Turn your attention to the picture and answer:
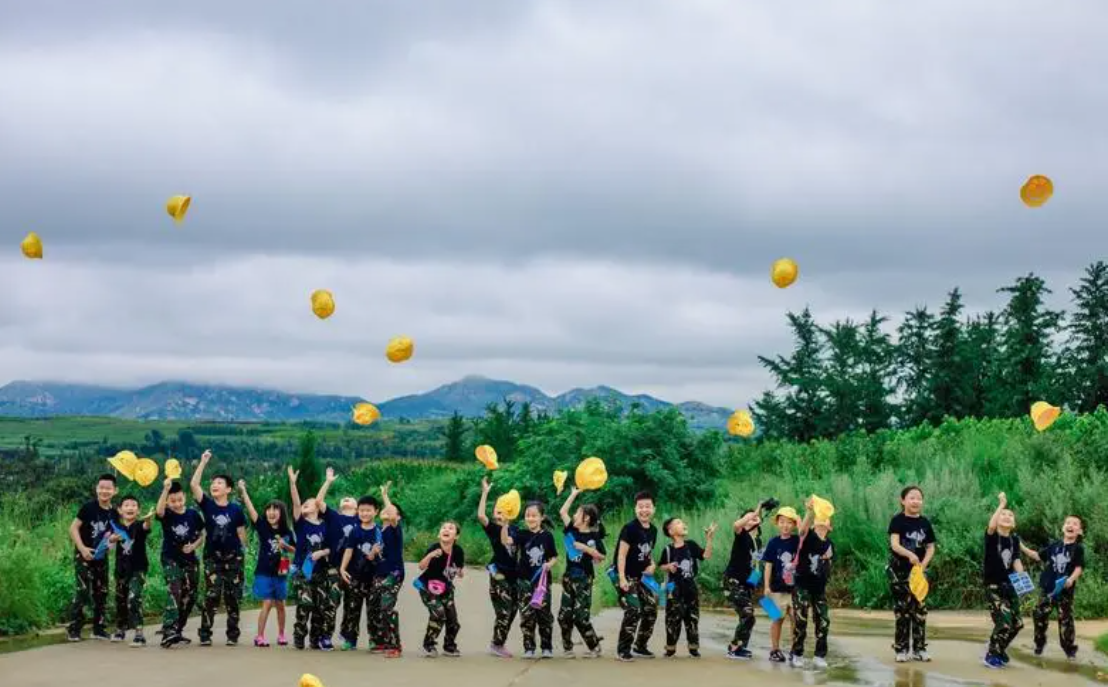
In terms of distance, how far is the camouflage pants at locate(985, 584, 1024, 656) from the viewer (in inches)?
461

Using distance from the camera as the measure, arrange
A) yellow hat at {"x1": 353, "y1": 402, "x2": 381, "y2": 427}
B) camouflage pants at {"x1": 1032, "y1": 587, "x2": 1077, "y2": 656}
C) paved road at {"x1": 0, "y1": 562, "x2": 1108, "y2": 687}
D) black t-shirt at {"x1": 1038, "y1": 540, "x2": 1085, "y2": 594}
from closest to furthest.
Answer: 1. paved road at {"x1": 0, "y1": 562, "x2": 1108, "y2": 687}
2. camouflage pants at {"x1": 1032, "y1": 587, "x2": 1077, "y2": 656}
3. black t-shirt at {"x1": 1038, "y1": 540, "x2": 1085, "y2": 594}
4. yellow hat at {"x1": 353, "y1": 402, "x2": 381, "y2": 427}

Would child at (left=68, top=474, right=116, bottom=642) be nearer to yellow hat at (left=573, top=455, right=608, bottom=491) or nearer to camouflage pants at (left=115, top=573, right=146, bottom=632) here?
camouflage pants at (left=115, top=573, right=146, bottom=632)

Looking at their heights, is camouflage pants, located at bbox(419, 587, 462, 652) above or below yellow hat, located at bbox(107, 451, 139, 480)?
below

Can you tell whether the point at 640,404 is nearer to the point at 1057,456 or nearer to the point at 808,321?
the point at 1057,456

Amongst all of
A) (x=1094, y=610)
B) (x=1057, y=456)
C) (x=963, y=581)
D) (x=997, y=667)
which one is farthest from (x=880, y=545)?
(x=997, y=667)

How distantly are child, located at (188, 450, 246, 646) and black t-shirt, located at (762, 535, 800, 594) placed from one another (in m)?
5.51

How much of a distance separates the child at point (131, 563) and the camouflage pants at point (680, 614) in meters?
5.50

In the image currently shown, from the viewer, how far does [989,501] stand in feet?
59.9

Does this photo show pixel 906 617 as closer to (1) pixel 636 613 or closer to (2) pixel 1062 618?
(2) pixel 1062 618

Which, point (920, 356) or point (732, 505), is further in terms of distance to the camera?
point (920, 356)

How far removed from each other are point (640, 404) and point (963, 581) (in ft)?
29.6

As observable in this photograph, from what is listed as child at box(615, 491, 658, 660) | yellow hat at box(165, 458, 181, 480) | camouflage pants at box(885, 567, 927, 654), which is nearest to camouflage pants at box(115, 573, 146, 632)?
yellow hat at box(165, 458, 181, 480)

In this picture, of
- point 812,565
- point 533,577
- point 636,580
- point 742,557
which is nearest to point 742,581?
point 742,557

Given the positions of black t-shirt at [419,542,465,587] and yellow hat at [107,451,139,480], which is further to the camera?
yellow hat at [107,451,139,480]
